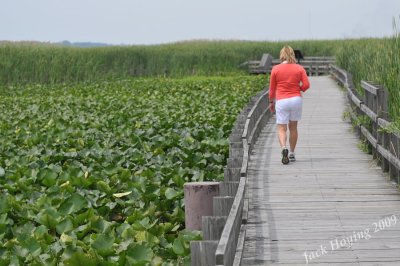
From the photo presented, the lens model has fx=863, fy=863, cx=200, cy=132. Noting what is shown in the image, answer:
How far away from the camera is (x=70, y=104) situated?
71.5ft

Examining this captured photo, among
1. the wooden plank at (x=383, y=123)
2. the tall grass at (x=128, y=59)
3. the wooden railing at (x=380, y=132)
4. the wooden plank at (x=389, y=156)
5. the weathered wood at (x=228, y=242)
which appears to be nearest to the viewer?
the weathered wood at (x=228, y=242)

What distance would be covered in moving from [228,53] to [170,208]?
3542 cm

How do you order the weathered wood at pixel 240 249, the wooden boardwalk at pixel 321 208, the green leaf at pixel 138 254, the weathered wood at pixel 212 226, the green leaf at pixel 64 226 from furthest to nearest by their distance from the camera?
1. the green leaf at pixel 64 226
2. the wooden boardwalk at pixel 321 208
3. the green leaf at pixel 138 254
4. the weathered wood at pixel 240 249
5. the weathered wood at pixel 212 226

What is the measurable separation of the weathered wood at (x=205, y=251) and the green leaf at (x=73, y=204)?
3.41 metres

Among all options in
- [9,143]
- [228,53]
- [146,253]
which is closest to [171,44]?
[228,53]

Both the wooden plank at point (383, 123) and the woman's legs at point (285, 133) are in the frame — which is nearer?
the wooden plank at point (383, 123)

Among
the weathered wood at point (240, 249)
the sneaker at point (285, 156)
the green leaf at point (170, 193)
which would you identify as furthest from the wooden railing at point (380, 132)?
the weathered wood at point (240, 249)

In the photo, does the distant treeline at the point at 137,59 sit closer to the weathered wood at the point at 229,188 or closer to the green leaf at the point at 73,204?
the green leaf at the point at 73,204

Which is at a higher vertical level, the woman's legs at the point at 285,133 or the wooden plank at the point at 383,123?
the wooden plank at the point at 383,123

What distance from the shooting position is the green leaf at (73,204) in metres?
8.18

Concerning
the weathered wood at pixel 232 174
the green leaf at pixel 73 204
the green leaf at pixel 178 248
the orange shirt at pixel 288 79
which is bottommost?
the green leaf at pixel 73 204

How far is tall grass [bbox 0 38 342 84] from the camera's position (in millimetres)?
35156

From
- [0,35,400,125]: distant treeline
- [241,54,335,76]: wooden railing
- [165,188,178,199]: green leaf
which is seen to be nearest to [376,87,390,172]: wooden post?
[165,188,178,199]: green leaf

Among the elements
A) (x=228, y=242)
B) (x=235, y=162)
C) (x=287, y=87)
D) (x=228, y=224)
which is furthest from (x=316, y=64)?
(x=228, y=242)
